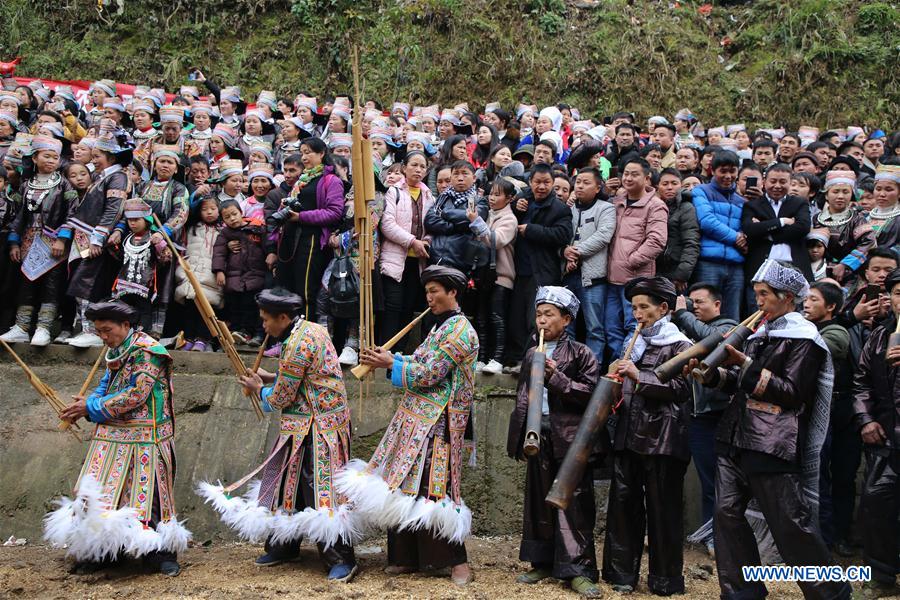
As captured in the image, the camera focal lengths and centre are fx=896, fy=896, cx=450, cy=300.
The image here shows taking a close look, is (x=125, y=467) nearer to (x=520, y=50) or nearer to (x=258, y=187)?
(x=258, y=187)

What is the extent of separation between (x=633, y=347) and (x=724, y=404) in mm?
1093

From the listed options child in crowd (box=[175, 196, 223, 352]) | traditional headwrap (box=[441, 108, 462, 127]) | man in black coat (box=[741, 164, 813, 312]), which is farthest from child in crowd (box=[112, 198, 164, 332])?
man in black coat (box=[741, 164, 813, 312])

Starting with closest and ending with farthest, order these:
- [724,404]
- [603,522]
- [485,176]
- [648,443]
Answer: [648,443] → [724,404] → [603,522] → [485,176]

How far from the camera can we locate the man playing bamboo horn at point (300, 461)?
5762mm

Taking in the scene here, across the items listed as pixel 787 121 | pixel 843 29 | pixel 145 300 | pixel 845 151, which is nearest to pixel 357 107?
pixel 145 300

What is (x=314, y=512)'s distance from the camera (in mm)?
5734

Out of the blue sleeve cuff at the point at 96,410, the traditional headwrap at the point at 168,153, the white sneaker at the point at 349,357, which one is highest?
the traditional headwrap at the point at 168,153

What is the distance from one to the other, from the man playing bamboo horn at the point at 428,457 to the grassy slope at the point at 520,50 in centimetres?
1254

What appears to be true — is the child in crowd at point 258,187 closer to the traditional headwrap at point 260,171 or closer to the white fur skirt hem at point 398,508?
the traditional headwrap at point 260,171

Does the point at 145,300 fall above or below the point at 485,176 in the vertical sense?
below

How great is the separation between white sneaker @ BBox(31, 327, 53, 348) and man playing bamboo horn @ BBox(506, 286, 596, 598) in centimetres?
482

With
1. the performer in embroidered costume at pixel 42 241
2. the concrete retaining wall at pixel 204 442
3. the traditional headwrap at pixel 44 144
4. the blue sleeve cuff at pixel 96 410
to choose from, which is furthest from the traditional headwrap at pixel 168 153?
the blue sleeve cuff at pixel 96 410

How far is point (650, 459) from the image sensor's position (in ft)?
18.7

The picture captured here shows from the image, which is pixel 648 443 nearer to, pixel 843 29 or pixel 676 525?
pixel 676 525
